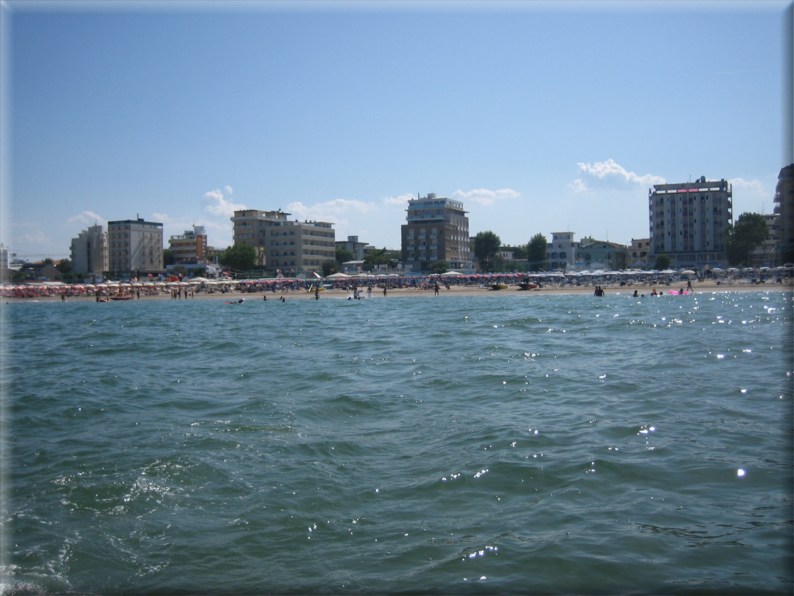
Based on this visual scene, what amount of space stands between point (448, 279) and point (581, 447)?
6476cm

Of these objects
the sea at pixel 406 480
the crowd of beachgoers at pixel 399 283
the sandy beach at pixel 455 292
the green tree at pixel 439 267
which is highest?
the green tree at pixel 439 267

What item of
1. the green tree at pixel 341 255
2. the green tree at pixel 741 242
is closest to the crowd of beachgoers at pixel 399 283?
the green tree at pixel 741 242

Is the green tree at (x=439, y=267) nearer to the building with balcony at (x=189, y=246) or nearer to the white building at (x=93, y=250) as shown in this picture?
the building with balcony at (x=189, y=246)

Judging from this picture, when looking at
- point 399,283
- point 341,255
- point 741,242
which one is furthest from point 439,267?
point 741,242

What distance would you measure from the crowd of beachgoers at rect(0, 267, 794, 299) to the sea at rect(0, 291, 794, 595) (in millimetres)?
50216

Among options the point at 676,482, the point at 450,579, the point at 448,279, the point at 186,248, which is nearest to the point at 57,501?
the point at 450,579

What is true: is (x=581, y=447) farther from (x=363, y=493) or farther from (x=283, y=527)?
(x=283, y=527)

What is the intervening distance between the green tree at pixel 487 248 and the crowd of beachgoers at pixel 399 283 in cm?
3318

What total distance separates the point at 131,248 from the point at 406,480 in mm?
110022

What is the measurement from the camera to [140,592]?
4.65 m

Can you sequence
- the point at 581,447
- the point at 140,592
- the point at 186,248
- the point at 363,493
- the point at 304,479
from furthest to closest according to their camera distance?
1. the point at 186,248
2. the point at 581,447
3. the point at 304,479
4. the point at 363,493
5. the point at 140,592

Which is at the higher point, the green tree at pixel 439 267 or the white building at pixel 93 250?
the white building at pixel 93 250

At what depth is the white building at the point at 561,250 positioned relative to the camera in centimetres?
10500

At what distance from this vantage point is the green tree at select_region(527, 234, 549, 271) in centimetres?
10524
